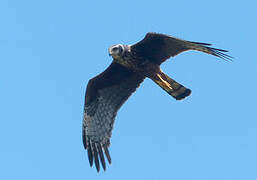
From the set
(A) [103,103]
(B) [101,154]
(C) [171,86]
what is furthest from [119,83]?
(B) [101,154]

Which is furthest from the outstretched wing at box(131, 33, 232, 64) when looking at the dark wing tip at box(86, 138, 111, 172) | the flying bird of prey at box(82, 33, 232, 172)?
the dark wing tip at box(86, 138, 111, 172)

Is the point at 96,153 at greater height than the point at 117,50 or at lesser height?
lesser

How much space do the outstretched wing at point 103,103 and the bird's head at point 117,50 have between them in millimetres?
767

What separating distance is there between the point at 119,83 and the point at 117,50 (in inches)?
46.5

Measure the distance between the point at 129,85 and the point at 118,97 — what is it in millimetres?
345

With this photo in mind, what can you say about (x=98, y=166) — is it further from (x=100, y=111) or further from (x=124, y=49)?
(x=124, y=49)

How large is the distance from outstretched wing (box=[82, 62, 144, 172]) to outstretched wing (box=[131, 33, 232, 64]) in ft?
2.36

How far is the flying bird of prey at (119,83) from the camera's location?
11.8m

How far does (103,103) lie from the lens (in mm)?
12914

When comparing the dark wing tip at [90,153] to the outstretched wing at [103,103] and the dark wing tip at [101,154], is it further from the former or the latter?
the dark wing tip at [101,154]

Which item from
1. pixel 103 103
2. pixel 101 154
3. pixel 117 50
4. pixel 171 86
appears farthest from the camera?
pixel 103 103

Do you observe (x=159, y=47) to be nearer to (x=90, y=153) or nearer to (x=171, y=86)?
(x=171, y=86)

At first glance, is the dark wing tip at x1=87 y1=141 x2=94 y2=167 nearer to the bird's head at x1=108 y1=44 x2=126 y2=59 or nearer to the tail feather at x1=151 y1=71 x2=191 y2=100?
the tail feather at x1=151 y1=71 x2=191 y2=100

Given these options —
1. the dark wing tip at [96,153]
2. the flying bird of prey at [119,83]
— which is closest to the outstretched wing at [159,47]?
the flying bird of prey at [119,83]
